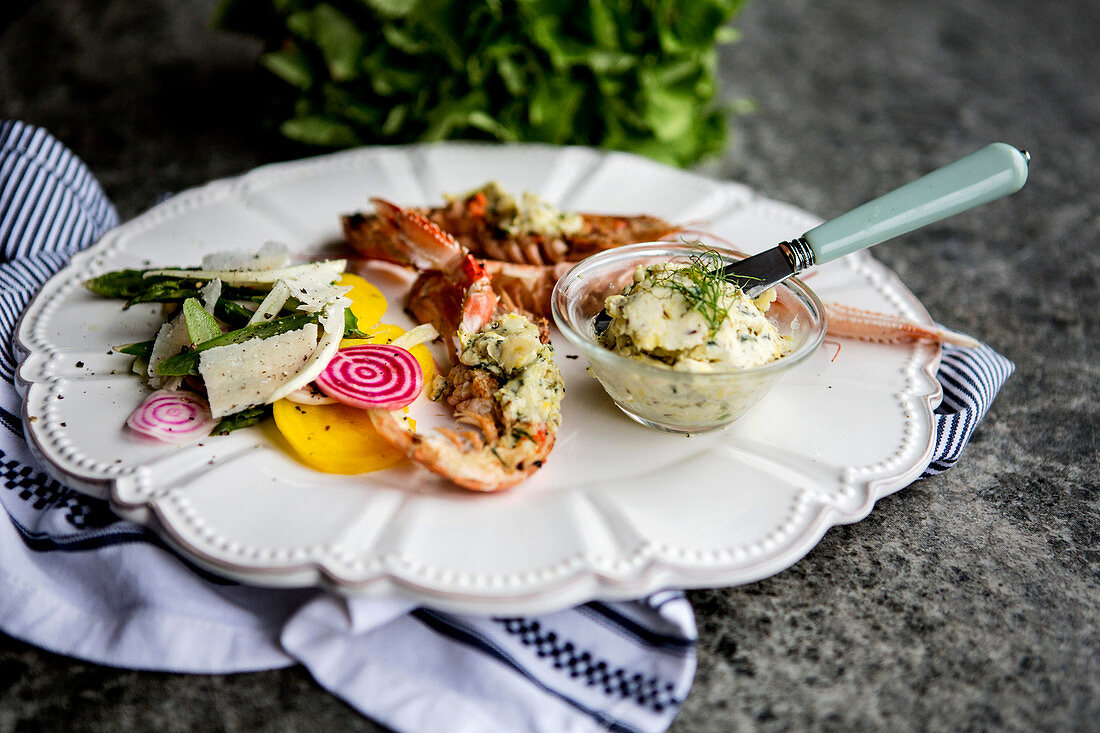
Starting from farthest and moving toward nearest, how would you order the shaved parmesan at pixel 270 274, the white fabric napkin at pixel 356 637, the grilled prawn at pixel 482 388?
1. the shaved parmesan at pixel 270 274
2. the grilled prawn at pixel 482 388
3. the white fabric napkin at pixel 356 637

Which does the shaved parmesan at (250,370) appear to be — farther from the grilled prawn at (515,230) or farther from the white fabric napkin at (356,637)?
the grilled prawn at (515,230)

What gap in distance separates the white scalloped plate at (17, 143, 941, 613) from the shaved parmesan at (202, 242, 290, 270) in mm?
269

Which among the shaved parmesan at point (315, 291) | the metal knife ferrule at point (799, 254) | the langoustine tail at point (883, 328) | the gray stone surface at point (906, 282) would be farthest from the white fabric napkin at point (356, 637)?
the langoustine tail at point (883, 328)

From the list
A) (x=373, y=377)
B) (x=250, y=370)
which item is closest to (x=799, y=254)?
(x=373, y=377)

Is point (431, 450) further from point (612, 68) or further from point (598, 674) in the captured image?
point (612, 68)

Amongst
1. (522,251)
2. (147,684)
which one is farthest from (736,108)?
(147,684)

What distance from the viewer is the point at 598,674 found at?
1900mm

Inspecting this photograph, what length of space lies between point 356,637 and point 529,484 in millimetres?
536

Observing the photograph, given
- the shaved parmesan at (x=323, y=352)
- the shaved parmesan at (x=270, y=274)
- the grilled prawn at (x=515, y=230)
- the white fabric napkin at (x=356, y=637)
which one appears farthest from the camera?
the grilled prawn at (x=515, y=230)

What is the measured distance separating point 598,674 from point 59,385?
1590 millimetres

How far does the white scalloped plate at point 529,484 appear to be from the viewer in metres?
1.85

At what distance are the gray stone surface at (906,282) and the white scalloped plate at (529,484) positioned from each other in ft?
0.71

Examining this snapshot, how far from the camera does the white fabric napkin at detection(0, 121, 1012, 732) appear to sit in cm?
184

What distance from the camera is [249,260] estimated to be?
2582 mm
